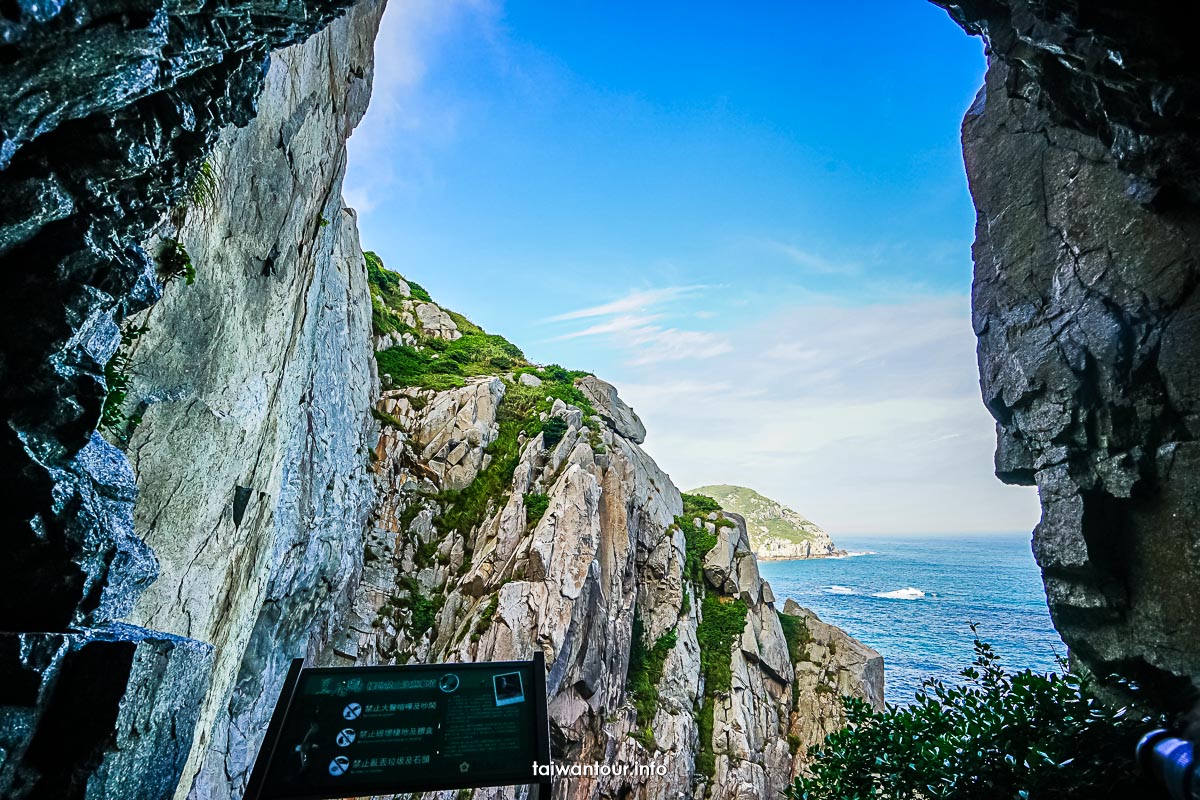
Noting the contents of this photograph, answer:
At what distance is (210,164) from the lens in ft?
22.8

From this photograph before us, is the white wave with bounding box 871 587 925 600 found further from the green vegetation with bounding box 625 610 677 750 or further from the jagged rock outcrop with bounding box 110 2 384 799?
the jagged rock outcrop with bounding box 110 2 384 799

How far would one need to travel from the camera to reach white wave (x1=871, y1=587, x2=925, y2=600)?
238 ft

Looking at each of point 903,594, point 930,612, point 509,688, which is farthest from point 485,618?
point 903,594

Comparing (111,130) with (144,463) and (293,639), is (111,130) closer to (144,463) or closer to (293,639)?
(144,463)

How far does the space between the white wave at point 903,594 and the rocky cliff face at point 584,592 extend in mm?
63439

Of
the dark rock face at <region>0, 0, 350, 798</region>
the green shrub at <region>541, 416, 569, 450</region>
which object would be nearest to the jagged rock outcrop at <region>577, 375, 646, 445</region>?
the green shrub at <region>541, 416, 569, 450</region>

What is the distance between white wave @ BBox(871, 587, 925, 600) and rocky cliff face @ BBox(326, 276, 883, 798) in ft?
208

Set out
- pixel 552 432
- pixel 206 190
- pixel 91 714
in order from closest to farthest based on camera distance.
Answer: pixel 91 714 < pixel 206 190 < pixel 552 432

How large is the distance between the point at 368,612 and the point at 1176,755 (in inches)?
673

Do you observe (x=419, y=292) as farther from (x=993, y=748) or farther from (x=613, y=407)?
(x=993, y=748)

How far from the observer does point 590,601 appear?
1548cm

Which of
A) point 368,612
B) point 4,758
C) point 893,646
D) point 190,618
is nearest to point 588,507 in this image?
point 368,612

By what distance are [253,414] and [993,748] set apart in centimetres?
1255

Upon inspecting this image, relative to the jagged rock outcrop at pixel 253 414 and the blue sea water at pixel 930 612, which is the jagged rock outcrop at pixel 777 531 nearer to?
the blue sea water at pixel 930 612
